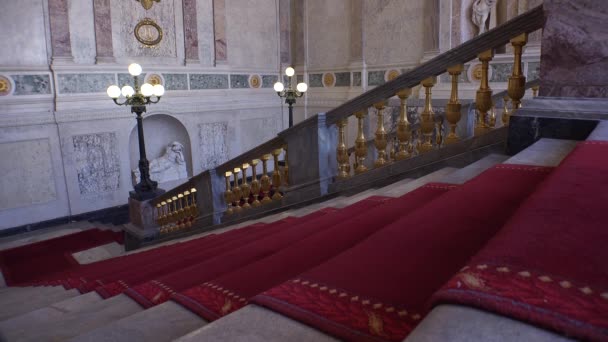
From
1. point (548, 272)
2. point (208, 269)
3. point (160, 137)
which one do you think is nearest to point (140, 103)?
point (160, 137)

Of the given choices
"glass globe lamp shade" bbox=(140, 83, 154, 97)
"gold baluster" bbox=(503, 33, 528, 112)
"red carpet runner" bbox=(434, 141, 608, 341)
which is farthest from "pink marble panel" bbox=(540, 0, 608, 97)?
"glass globe lamp shade" bbox=(140, 83, 154, 97)

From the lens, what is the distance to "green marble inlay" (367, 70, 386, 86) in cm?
1109

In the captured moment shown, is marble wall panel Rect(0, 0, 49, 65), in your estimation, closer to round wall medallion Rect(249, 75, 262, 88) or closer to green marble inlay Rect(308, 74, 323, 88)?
round wall medallion Rect(249, 75, 262, 88)

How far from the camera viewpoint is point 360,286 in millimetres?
1167

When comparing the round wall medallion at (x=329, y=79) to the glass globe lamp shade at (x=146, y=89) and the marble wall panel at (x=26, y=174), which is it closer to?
the glass globe lamp shade at (x=146, y=89)

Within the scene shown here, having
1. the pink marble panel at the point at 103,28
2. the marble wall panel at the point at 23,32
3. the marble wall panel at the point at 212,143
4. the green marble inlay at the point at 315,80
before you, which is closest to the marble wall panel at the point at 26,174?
the marble wall panel at the point at 23,32

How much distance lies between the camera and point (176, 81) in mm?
10898

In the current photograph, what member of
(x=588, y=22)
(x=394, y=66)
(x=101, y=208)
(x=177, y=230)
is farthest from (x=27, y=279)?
(x=394, y=66)

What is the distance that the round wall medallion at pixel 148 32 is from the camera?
10.2 m

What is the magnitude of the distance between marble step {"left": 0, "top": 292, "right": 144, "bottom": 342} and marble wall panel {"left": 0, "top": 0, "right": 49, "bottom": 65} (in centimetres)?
810

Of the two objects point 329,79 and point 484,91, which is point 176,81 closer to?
point 329,79

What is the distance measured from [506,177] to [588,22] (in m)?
1.40

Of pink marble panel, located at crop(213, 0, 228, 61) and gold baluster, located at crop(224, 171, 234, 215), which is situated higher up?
pink marble panel, located at crop(213, 0, 228, 61)

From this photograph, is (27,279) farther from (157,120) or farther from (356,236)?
(356,236)
